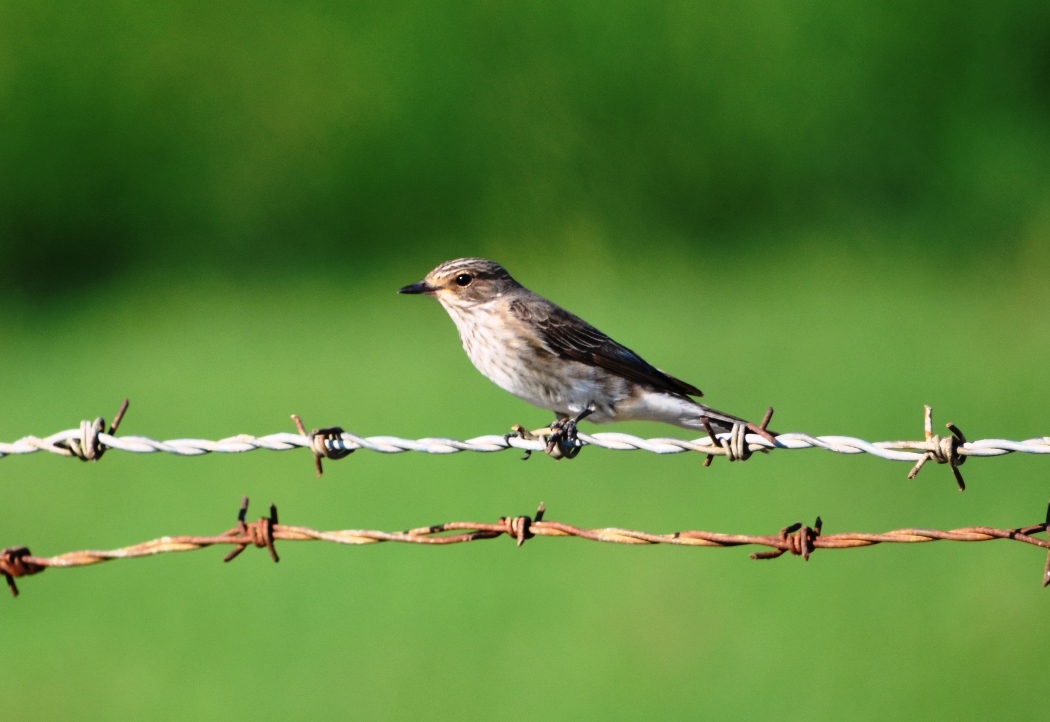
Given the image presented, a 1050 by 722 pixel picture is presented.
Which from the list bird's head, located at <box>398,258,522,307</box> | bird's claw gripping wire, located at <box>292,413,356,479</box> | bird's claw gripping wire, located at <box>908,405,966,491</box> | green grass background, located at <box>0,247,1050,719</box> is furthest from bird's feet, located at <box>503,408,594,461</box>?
green grass background, located at <box>0,247,1050,719</box>

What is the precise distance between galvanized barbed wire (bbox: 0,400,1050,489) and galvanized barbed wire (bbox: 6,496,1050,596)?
0.20 meters

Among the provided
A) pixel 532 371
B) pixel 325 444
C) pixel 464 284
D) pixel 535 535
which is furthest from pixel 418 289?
pixel 535 535

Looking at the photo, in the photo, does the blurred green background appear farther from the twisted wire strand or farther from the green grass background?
the twisted wire strand

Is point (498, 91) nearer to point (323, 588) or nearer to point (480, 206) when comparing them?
point (480, 206)

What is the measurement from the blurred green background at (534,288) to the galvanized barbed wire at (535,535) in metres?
4.24

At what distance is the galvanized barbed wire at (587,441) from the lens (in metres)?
3.97

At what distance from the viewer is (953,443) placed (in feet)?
13.1

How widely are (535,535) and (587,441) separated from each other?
356 millimetres

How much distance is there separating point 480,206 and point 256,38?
15.1 feet

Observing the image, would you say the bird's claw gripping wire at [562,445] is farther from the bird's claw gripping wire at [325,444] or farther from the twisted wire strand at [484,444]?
the bird's claw gripping wire at [325,444]

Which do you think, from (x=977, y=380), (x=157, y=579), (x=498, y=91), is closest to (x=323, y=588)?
(x=157, y=579)

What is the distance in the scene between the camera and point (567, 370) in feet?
19.9

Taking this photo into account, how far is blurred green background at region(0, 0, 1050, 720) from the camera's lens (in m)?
9.14

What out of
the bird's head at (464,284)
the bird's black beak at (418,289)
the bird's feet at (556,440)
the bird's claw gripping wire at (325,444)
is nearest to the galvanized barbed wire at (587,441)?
the bird's claw gripping wire at (325,444)
